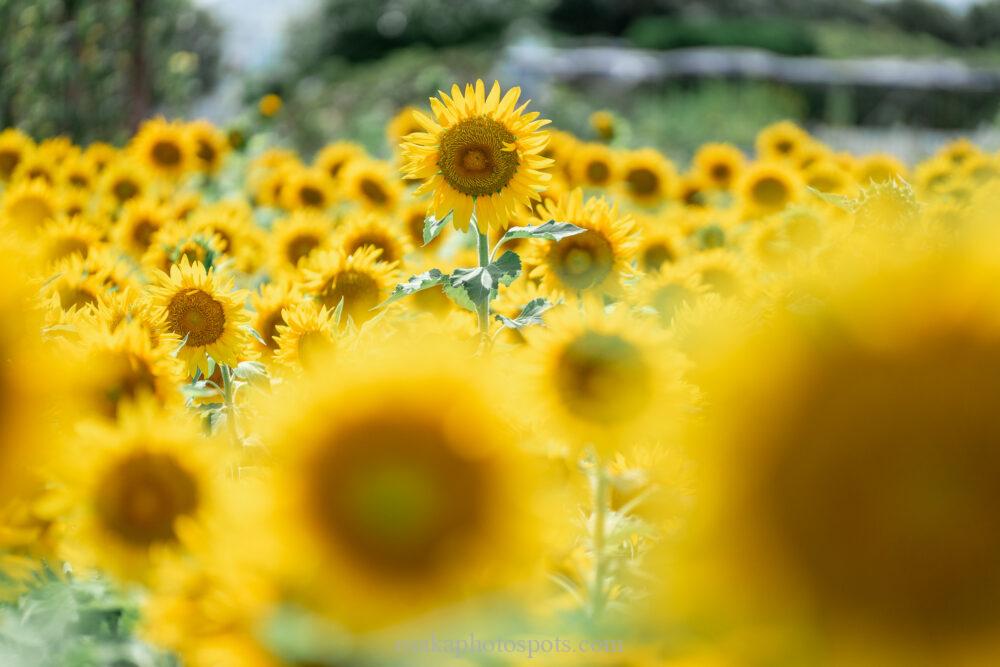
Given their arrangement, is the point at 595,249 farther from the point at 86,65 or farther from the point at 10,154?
the point at 86,65

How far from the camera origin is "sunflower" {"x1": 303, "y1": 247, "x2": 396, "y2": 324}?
1408 millimetres

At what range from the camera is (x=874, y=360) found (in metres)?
0.42

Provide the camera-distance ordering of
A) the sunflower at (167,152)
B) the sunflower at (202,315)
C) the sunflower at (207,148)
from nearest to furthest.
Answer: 1. the sunflower at (202,315)
2. the sunflower at (167,152)
3. the sunflower at (207,148)

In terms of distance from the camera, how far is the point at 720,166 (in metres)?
3.81

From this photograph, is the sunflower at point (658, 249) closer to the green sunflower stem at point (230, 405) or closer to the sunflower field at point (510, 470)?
the sunflower field at point (510, 470)

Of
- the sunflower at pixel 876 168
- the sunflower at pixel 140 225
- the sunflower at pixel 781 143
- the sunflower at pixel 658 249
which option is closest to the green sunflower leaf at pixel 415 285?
the sunflower at pixel 658 249

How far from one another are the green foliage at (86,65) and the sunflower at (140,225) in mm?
2430

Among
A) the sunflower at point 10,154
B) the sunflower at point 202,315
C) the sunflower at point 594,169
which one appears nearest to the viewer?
the sunflower at point 202,315

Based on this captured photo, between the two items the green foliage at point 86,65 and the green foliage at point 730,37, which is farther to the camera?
the green foliage at point 730,37

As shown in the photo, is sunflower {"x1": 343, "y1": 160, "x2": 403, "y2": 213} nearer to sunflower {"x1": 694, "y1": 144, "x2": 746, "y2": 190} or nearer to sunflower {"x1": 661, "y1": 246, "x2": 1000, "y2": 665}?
sunflower {"x1": 694, "y1": 144, "x2": 746, "y2": 190}

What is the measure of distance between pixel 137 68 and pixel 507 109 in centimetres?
507

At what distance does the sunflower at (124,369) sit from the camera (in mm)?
901

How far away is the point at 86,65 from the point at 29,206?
4.86 metres

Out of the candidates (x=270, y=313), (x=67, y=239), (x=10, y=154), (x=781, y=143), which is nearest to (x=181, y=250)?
(x=270, y=313)
